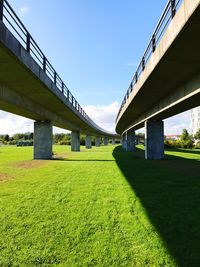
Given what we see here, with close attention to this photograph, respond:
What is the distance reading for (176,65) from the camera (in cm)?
1183

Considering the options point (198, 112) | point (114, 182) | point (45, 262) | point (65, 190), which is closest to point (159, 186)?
point (114, 182)

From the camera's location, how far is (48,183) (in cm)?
1374

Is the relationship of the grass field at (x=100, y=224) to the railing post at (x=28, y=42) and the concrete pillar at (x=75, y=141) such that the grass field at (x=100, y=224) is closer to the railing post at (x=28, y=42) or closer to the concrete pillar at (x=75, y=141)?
the railing post at (x=28, y=42)

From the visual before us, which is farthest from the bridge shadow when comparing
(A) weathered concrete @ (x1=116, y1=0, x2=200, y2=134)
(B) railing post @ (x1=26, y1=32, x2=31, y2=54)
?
(B) railing post @ (x1=26, y1=32, x2=31, y2=54)

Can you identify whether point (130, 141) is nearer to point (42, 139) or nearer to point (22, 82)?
point (42, 139)

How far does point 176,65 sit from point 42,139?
71.3ft

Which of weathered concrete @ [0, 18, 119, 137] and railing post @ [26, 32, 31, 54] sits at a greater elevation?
railing post @ [26, 32, 31, 54]

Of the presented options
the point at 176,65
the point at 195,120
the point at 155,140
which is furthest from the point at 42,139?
the point at 195,120

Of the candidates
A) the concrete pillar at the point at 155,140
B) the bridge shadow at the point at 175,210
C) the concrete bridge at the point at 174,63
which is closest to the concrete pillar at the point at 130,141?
the concrete pillar at the point at 155,140

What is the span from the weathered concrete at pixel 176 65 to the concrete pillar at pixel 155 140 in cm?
685

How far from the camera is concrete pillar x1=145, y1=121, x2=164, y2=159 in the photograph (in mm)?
27702

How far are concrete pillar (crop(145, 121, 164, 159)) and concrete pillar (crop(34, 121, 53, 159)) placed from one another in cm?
1223

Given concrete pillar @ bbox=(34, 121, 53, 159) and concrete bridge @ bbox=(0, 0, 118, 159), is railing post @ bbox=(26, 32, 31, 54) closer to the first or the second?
concrete bridge @ bbox=(0, 0, 118, 159)

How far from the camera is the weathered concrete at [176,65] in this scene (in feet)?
26.9
